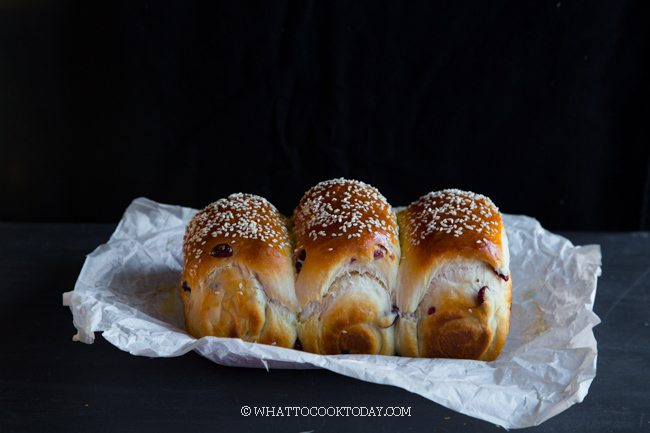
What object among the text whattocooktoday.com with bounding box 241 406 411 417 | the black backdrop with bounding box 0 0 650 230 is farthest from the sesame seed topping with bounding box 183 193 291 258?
the black backdrop with bounding box 0 0 650 230

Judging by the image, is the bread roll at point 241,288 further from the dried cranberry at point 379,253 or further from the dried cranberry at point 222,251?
the dried cranberry at point 379,253

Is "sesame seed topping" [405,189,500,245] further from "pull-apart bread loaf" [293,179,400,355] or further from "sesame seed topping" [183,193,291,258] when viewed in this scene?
"sesame seed topping" [183,193,291,258]

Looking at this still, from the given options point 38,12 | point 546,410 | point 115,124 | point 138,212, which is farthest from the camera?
point 115,124

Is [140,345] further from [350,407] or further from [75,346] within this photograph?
[350,407]

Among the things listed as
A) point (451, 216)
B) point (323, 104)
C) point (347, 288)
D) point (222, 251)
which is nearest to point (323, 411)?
point (347, 288)

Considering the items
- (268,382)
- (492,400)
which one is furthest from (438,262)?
(268,382)

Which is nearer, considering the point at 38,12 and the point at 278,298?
the point at 278,298
